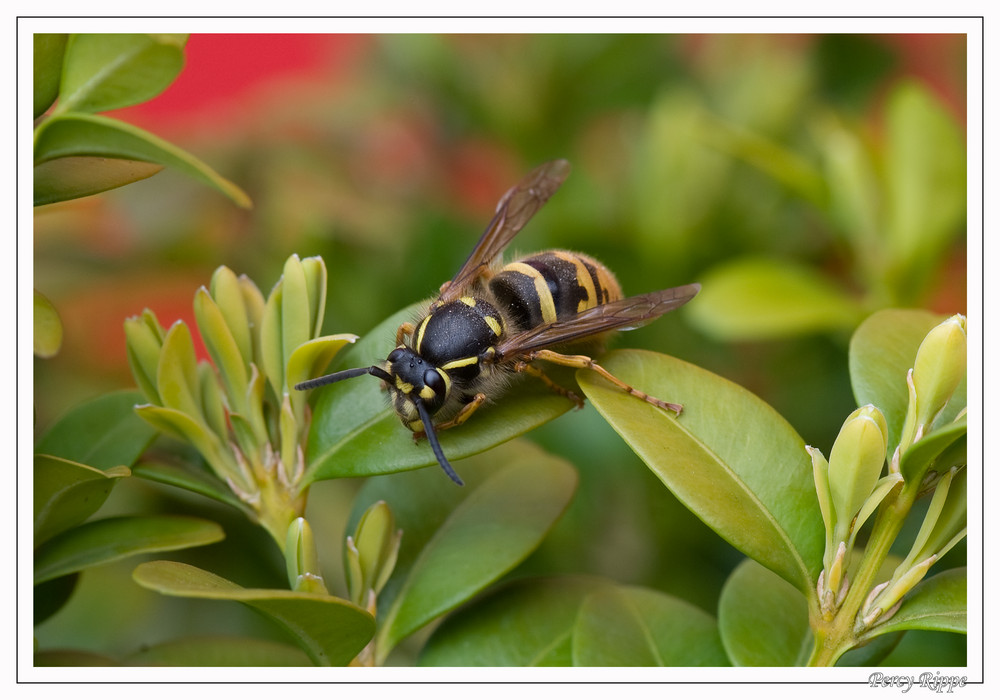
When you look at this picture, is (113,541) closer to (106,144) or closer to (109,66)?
(106,144)

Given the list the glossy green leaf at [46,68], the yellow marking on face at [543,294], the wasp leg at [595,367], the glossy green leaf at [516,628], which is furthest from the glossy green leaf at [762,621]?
the glossy green leaf at [46,68]

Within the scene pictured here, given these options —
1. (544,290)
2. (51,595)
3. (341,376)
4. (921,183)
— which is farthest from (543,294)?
(921,183)

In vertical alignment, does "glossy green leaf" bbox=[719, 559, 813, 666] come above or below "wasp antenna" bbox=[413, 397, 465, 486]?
below

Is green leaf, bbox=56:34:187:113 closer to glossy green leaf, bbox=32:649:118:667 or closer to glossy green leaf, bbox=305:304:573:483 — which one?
glossy green leaf, bbox=305:304:573:483

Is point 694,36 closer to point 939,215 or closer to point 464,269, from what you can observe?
point 939,215

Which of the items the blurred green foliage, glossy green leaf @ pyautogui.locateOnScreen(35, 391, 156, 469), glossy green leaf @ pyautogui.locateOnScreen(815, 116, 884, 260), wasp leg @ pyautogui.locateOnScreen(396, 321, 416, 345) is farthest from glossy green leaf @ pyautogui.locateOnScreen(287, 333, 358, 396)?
glossy green leaf @ pyautogui.locateOnScreen(815, 116, 884, 260)
